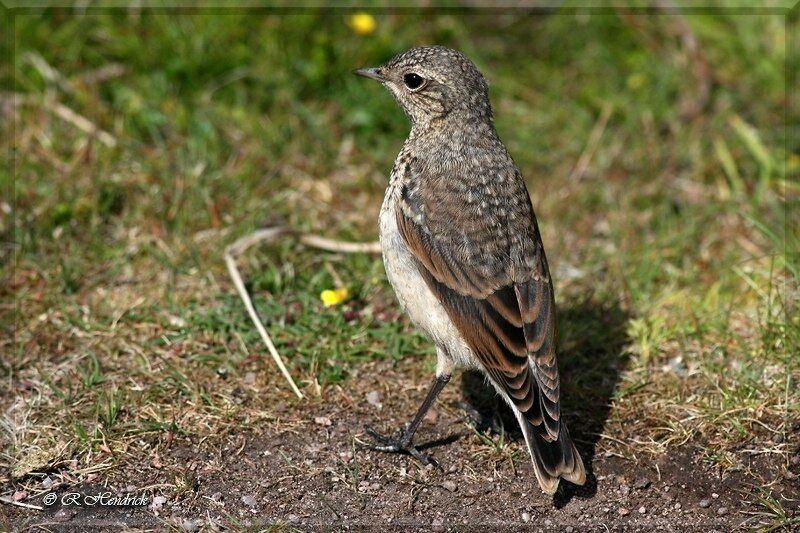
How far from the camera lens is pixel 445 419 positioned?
541 cm

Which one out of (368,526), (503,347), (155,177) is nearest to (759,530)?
(503,347)

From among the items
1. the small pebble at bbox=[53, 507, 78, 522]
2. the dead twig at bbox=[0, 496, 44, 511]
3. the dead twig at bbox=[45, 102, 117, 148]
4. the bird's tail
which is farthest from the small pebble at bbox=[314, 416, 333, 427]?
the dead twig at bbox=[45, 102, 117, 148]

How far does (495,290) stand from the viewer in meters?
4.86

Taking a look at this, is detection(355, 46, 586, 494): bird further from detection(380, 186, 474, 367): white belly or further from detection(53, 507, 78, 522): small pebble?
detection(53, 507, 78, 522): small pebble

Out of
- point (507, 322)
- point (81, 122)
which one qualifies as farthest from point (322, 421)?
point (81, 122)

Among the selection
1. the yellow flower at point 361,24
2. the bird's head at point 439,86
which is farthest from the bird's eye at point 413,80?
the yellow flower at point 361,24

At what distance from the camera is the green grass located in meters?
5.39

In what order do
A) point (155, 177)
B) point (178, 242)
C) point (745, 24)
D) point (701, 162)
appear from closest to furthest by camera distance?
point (178, 242)
point (155, 177)
point (701, 162)
point (745, 24)

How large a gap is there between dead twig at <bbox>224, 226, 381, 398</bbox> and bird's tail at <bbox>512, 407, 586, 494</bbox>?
5.04ft

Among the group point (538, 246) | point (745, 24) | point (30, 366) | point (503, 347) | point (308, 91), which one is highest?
point (745, 24)

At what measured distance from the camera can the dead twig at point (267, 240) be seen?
18.6ft

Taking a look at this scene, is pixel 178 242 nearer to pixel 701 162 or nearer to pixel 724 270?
pixel 724 270

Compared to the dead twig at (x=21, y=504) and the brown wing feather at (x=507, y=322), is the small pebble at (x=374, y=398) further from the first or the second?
the dead twig at (x=21, y=504)

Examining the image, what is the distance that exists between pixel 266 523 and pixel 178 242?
2.32 m
